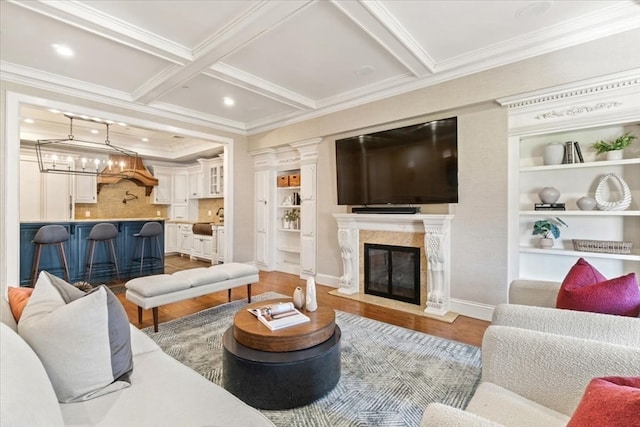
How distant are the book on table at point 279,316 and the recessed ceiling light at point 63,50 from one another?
3256mm

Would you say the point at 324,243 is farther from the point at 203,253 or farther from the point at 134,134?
the point at 134,134

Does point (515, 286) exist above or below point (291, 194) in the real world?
below

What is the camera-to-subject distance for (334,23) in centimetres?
268

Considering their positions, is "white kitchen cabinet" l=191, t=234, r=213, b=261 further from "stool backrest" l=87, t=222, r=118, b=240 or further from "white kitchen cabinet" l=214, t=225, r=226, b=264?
"stool backrest" l=87, t=222, r=118, b=240

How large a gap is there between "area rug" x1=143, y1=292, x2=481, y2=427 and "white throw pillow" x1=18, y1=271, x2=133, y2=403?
95cm

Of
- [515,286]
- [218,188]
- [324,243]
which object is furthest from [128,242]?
[515,286]

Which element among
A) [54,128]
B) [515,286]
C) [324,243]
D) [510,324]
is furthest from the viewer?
[54,128]

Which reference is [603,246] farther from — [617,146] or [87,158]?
[87,158]

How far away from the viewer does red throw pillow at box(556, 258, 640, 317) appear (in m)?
1.53

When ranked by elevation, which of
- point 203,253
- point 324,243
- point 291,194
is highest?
point 291,194

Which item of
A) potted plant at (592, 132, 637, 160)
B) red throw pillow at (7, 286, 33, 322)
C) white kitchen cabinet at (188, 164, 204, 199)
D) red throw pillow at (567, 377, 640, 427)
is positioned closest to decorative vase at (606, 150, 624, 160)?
potted plant at (592, 132, 637, 160)

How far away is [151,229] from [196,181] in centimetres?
319

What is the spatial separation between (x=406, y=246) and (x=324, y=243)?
1.45 m

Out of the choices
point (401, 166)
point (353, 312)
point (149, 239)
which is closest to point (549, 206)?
point (401, 166)
